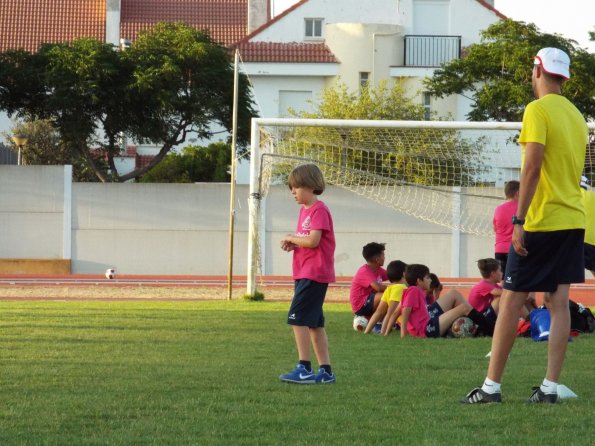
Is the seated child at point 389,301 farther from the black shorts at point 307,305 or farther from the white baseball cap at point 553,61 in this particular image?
the white baseball cap at point 553,61

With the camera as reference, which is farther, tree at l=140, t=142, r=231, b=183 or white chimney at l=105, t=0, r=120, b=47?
white chimney at l=105, t=0, r=120, b=47

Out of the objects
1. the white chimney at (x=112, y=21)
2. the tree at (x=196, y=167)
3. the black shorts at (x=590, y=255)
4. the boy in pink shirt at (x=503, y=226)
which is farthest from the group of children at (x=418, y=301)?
the white chimney at (x=112, y=21)

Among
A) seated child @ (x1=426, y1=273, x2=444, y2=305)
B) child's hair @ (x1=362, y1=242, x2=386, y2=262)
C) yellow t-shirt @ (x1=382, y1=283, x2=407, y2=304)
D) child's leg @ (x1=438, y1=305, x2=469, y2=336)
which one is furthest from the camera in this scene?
child's hair @ (x1=362, y1=242, x2=386, y2=262)

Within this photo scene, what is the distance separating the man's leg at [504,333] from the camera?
23.1 ft

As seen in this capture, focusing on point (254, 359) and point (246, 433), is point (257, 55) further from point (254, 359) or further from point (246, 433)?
point (246, 433)

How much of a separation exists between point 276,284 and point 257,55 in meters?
22.9

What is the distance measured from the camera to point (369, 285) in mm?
13906

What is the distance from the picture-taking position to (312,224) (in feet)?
27.9

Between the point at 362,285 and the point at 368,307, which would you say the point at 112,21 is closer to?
the point at 362,285

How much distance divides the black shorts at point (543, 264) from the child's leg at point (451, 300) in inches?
225

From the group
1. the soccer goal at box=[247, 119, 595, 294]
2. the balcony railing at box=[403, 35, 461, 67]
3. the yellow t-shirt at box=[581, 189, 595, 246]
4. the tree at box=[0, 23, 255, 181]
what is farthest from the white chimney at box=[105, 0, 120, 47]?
the yellow t-shirt at box=[581, 189, 595, 246]

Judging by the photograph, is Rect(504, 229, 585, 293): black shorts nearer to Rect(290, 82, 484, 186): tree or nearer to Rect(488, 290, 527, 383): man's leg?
Rect(488, 290, 527, 383): man's leg

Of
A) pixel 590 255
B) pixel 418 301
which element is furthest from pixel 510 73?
pixel 590 255

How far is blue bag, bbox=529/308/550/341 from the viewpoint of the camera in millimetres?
12125
